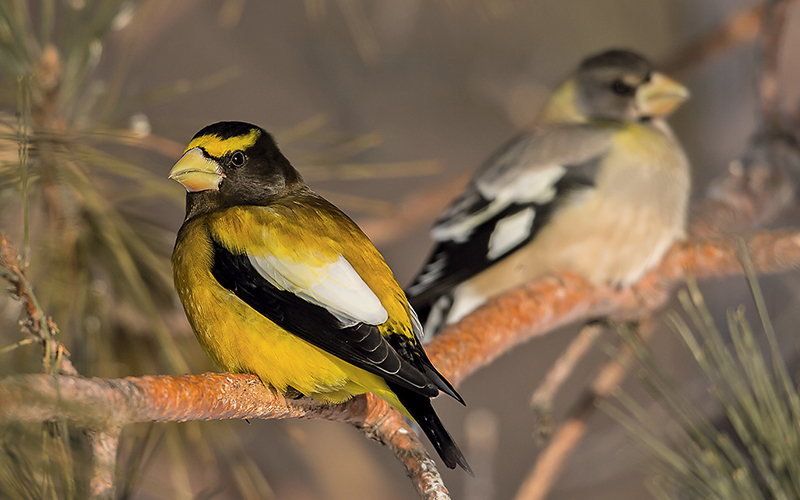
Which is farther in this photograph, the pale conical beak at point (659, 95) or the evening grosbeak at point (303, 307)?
the pale conical beak at point (659, 95)

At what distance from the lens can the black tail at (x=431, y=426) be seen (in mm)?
634

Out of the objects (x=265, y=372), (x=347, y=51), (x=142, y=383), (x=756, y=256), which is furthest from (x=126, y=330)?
(x=347, y=51)

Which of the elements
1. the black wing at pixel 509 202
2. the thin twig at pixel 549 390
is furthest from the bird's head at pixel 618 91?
the thin twig at pixel 549 390

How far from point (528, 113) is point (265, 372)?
1973 mm

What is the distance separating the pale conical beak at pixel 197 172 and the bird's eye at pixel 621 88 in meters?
1.06

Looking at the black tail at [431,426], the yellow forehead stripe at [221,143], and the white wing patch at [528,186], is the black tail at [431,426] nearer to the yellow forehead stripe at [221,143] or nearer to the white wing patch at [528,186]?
the yellow forehead stripe at [221,143]

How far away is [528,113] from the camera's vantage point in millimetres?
2531

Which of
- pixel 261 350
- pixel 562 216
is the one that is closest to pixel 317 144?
pixel 562 216

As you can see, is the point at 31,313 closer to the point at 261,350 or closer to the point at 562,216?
the point at 261,350

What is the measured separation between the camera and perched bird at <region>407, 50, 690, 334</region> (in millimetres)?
1401

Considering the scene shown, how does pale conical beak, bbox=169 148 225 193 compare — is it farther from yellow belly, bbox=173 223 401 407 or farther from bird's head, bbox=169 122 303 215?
yellow belly, bbox=173 223 401 407

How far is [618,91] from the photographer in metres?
1.62

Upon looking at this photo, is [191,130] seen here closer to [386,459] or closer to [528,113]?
[528,113]

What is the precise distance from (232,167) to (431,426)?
401mm
